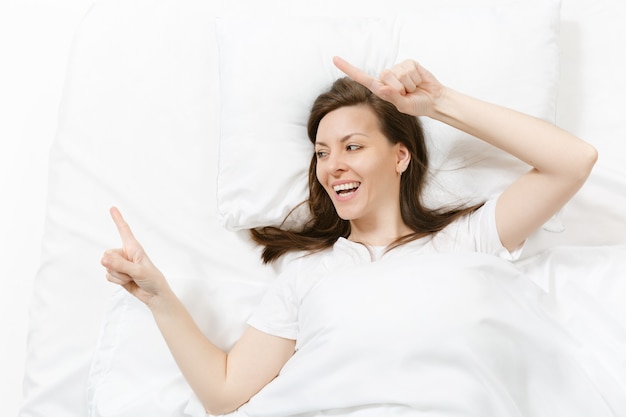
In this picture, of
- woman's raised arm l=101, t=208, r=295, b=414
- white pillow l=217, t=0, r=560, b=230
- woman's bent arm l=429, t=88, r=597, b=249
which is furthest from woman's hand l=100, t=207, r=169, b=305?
woman's bent arm l=429, t=88, r=597, b=249

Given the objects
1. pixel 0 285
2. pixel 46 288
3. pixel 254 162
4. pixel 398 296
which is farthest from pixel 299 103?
pixel 0 285

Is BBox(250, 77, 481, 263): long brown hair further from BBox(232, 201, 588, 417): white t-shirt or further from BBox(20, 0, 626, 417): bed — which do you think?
BBox(232, 201, 588, 417): white t-shirt

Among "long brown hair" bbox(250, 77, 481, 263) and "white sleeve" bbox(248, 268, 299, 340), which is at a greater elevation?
"long brown hair" bbox(250, 77, 481, 263)

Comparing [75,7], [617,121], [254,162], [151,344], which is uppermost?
[75,7]

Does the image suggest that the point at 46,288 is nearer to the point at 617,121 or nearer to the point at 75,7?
the point at 75,7

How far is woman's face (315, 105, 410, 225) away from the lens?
1509 millimetres

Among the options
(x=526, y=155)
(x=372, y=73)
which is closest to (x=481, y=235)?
(x=526, y=155)

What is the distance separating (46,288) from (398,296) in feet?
2.72

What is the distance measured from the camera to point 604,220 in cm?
162

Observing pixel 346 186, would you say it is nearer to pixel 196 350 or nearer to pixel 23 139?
pixel 196 350

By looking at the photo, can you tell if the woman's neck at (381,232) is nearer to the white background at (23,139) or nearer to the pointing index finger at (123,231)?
the pointing index finger at (123,231)

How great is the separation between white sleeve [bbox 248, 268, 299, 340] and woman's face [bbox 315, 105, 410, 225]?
201 mm

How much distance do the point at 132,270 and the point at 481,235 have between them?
0.73m

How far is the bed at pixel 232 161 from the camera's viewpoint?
1.52 meters
